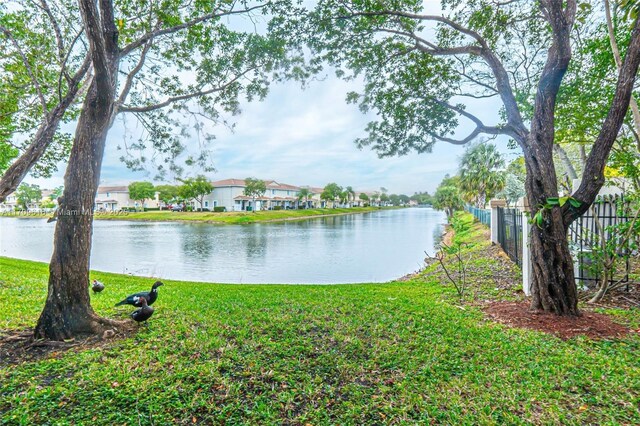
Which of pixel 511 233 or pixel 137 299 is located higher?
pixel 511 233

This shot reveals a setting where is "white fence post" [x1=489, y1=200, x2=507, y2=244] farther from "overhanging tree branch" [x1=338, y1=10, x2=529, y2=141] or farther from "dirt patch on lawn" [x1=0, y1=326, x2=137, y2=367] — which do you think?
"dirt patch on lawn" [x1=0, y1=326, x2=137, y2=367]

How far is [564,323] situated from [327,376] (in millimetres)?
3176

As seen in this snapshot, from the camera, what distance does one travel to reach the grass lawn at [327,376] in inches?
95.3

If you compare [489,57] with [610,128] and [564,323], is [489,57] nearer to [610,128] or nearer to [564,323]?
[610,128]

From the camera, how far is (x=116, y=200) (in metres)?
72.8

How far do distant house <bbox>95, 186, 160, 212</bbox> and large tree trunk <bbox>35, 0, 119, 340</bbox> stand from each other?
Answer: 75.8 metres

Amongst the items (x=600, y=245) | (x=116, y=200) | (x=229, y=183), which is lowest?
(x=600, y=245)

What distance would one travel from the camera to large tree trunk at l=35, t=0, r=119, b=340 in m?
3.65

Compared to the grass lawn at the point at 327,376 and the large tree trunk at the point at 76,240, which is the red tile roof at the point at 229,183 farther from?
the large tree trunk at the point at 76,240

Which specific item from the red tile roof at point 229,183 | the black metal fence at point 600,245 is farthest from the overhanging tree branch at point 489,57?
the red tile roof at point 229,183

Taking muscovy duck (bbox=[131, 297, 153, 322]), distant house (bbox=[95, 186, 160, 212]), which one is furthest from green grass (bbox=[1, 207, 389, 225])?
muscovy duck (bbox=[131, 297, 153, 322])

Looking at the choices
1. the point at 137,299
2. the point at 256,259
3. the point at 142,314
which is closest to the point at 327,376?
the point at 142,314

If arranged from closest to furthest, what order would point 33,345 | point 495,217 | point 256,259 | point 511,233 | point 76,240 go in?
point 33,345
point 76,240
point 511,233
point 495,217
point 256,259

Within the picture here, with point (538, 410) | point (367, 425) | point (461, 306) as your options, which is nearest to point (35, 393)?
point (367, 425)
